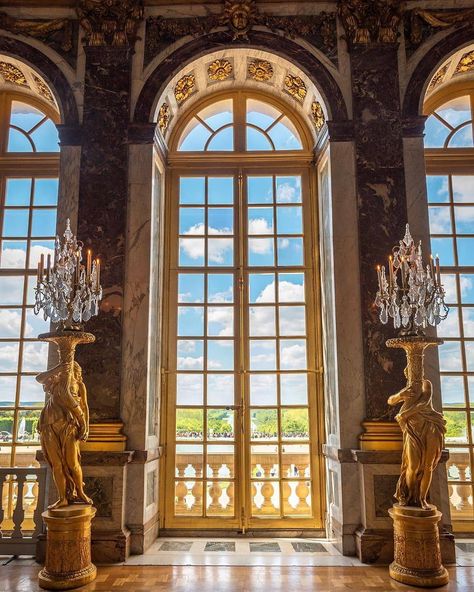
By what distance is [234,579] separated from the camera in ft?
13.4

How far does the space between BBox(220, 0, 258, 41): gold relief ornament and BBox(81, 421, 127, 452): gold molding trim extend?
3.90m

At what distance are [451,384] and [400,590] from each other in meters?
2.39

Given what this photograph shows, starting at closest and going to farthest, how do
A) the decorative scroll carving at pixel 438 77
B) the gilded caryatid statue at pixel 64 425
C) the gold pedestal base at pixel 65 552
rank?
the gold pedestal base at pixel 65 552
the gilded caryatid statue at pixel 64 425
the decorative scroll carving at pixel 438 77

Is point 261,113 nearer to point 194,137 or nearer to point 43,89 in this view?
point 194,137

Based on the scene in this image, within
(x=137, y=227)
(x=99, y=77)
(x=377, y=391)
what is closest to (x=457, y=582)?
(x=377, y=391)

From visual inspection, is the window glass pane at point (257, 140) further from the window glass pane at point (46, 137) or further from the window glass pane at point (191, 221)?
the window glass pane at point (46, 137)

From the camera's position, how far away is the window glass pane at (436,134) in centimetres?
609

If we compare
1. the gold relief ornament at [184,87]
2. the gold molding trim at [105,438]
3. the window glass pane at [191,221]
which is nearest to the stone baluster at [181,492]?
the gold molding trim at [105,438]

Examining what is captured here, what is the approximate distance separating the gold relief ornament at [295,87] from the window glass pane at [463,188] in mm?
1889

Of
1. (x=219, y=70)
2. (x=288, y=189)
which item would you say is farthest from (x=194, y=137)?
(x=288, y=189)

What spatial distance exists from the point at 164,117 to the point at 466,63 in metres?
3.19

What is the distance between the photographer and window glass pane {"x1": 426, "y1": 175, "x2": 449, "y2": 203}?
600 centimetres

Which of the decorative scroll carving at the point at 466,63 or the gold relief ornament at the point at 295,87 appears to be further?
the gold relief ornament at the point at 295,87

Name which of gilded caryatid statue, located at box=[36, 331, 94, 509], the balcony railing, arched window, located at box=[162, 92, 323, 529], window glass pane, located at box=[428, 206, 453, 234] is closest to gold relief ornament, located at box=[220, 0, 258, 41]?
arched window, located at box=[162, 92, 323, 529]
